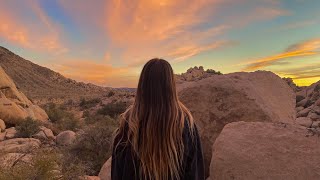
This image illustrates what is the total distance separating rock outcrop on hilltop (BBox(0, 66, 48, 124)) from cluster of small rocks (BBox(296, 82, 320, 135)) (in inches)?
556

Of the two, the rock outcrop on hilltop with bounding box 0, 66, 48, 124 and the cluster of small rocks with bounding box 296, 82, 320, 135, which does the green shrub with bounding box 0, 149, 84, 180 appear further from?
the rock outcrop on hilltop with bounding box 0, 66, 48, 124

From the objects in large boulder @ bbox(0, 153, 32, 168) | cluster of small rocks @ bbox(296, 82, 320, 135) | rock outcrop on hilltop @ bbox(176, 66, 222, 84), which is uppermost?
rock outcrop on hilltop @ bbox(176, 66, 222, 84)

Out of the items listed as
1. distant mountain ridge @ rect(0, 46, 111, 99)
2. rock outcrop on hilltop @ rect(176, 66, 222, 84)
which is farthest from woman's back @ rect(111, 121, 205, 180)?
distant mountain ridge @ rect(0, 46, 111, 99)

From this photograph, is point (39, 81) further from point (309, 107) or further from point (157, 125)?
point (157, 125)

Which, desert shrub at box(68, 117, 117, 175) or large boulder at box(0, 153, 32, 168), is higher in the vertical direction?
large boulder at box(0, 153, 32, 168)

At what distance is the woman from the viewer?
3104 mm

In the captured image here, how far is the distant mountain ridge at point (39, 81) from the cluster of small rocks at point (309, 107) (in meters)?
30.2

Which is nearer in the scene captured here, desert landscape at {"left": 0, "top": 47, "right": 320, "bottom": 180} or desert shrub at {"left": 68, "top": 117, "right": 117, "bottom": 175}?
desert landscape at {"left": 0, "top": 47, "right": 320, "bottom": 180}

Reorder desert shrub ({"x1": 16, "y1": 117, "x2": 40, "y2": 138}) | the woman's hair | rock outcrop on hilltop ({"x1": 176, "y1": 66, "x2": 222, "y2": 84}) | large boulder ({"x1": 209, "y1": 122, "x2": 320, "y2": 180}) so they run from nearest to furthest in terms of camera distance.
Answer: the woman's hair < large boulder ({"x1": 209, "y1": 122, "x2": 320, "y2": 180}) < rock outcrop on hilltop ({"x1": 176, "y1": 66, "x2": 222, "y2": 84}) < desert shrub ({"x1": 16, "y1": 117, "x2": 40, "y2": 138})

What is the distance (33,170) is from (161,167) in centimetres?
373

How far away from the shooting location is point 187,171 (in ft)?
10.6

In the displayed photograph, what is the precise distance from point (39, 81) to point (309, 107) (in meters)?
43.2

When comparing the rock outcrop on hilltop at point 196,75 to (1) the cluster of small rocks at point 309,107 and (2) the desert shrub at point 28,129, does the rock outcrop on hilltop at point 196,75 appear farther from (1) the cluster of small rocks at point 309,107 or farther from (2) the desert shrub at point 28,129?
(2) the desert shrub at point 28,129

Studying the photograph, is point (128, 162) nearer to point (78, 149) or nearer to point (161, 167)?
point (161, 167)
